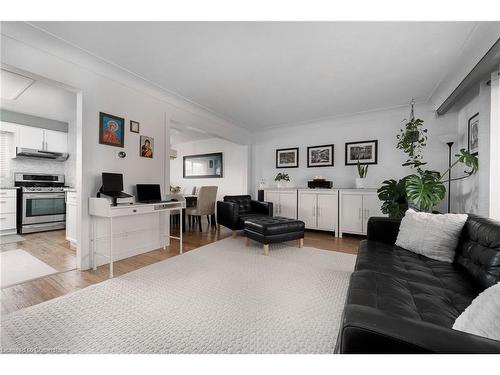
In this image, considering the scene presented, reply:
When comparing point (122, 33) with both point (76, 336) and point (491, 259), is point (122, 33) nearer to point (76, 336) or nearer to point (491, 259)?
point (76, 336)

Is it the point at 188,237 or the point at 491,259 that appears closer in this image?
the point at 491,259

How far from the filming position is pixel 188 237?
13.4ft

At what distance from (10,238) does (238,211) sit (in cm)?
402

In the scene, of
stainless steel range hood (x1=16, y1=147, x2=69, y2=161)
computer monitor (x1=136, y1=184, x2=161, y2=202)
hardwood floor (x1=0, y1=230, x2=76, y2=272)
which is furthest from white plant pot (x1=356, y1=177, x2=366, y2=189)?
stainless steel range hood (x1=16, y1=147, x2=69, y2=161)

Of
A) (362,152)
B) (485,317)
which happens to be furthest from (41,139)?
(362,152)

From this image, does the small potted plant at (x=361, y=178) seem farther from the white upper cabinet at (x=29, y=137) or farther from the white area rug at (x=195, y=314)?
the white upper cabinet at (x=29, y=137)

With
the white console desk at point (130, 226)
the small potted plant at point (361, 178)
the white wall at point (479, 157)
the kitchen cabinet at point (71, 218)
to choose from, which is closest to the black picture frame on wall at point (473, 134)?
the white wall at point (479, 157)

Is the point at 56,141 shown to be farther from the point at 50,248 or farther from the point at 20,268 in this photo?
the point at 20,268

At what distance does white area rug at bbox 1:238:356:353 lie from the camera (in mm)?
1333

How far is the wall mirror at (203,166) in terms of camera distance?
6.36 meters

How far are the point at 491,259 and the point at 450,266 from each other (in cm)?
36

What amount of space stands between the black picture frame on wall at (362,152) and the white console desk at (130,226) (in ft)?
11.5

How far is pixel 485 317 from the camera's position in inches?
27.4
